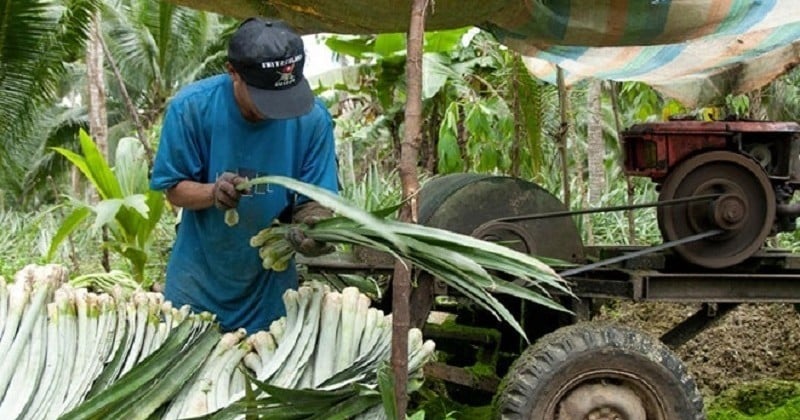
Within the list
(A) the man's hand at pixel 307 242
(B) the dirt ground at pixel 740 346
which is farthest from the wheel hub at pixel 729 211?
(A) the man's hand at pixel 307 242

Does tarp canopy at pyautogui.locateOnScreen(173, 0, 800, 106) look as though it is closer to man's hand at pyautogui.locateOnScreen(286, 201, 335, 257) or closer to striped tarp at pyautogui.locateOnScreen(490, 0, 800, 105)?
striped tarp at pyautogui.locateOnScreen(490, 0, 800, 105)

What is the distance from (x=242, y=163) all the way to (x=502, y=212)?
148 centimetres

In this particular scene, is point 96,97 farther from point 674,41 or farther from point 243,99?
point 243,99

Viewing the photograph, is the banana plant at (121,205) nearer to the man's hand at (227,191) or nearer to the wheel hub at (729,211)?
the man's hand at (227,191)

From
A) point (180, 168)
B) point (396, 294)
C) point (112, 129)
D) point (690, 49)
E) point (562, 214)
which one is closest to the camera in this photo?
point (396, 294)

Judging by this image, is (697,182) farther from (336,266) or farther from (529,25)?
(336,266)

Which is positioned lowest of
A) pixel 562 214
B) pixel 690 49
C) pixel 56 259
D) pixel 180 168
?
pixel 56 259

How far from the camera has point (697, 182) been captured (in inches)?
169

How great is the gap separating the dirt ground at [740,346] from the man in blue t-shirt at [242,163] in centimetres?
320

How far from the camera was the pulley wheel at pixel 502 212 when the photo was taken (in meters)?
4.29

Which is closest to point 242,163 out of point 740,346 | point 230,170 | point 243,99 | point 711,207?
point 230,170

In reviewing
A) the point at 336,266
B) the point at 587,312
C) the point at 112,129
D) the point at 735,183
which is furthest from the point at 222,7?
the point at 112,129

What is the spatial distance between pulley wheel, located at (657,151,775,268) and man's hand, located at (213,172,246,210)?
2.17m

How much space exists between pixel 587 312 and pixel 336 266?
43.6 inches
